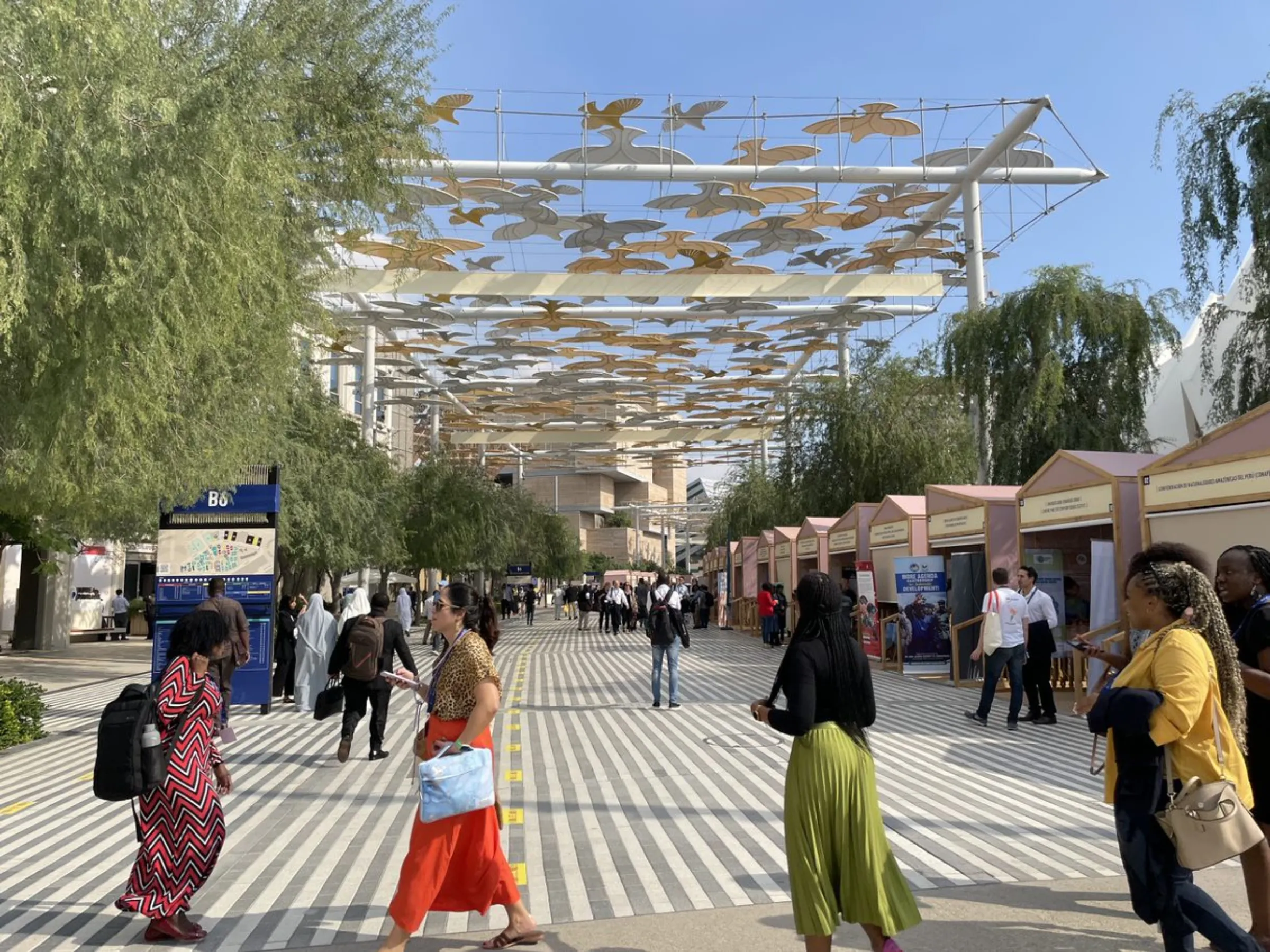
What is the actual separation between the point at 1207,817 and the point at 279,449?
1484cm

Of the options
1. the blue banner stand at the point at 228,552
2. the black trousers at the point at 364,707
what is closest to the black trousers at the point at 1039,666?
the black trousers at the point at 364,707

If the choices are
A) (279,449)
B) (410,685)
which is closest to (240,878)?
(410,685)

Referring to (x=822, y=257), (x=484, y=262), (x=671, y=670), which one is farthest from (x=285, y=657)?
(x=822, y=257)

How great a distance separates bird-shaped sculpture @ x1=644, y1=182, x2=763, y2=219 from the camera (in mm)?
29016

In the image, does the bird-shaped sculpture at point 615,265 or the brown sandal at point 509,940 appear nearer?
the brown sandal at point 509,940

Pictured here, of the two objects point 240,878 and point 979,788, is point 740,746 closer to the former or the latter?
point 979,788

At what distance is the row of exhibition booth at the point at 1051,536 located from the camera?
11.1 metres

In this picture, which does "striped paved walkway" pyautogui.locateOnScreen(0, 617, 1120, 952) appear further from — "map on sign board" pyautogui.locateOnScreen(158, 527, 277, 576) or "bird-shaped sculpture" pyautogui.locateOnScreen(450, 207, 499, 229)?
"bird-shaped sculpture" pyautogui.locateOnScreen(450, 207, 499, 229)

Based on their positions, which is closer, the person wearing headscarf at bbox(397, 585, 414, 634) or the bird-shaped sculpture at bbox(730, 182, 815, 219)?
the person wearing headscarf at bbox(397, 585, 414, 634)

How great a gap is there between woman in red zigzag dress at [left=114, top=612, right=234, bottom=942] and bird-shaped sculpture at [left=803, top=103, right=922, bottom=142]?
24.3 meters

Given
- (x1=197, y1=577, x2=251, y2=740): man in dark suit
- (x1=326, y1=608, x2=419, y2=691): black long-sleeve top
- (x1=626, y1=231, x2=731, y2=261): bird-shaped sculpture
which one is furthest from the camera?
(x1=626, y1=231, x2=731, y2=261): bird-shaped sculpture

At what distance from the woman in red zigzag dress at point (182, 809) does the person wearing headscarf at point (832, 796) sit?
8.46 feet

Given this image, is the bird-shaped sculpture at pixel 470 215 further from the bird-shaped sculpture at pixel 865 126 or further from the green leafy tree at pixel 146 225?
the green leafy tree at pixel 146 225

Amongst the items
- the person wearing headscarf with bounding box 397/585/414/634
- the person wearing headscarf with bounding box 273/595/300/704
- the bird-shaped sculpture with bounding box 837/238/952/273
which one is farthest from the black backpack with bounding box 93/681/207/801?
the bird-shaped sculpture with bounding box 837/238/952/273
